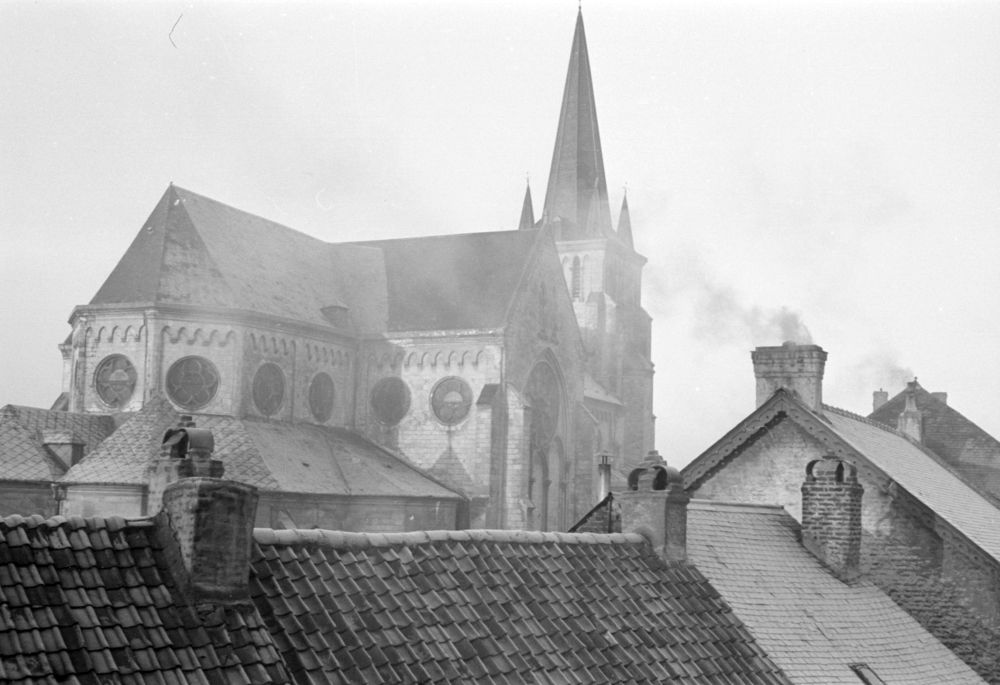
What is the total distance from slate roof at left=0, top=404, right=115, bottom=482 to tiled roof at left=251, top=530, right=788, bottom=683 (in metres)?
30.6

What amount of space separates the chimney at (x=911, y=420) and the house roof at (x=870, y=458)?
8453 millimetres

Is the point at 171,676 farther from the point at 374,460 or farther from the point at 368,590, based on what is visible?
the point at 374,460

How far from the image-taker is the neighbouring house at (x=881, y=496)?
20266 mm

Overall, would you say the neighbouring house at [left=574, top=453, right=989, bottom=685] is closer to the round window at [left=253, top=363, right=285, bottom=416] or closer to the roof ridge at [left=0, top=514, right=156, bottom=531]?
the roof ridge at [left=0, top=514, right=156, bottom=531]

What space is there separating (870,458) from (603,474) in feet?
104

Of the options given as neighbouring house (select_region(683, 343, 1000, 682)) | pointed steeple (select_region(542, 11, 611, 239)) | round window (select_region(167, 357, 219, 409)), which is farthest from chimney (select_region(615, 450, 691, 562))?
pointed steeple (select_region(542, 11, 611, 239))

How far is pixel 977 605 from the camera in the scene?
20.2 metres

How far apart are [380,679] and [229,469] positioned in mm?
32477

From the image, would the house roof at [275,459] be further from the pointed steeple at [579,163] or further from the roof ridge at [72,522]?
the pointed steeple at [579,163]

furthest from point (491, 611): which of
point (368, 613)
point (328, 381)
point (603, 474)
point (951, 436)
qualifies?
point (603, 474)

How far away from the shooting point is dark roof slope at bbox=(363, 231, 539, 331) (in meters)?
53.6

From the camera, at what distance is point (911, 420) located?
113 feet

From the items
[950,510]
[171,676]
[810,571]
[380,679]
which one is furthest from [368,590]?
[950,510]

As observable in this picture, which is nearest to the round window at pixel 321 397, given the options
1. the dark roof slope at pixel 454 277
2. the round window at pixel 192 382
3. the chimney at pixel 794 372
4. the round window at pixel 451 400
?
the dark roof slope at pixel 454 277
